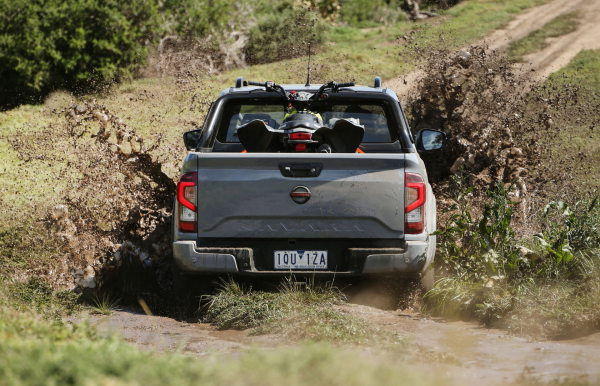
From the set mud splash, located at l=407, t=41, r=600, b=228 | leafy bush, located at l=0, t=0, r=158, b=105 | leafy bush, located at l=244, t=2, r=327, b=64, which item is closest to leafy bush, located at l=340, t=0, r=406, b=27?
leafy bush, located at l=244, t=2, r=327, b=64

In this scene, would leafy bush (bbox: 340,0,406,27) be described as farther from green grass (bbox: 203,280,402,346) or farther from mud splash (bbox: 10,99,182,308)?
green grass (bbox: 203,280,402,346)

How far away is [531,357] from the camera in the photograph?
3654mm

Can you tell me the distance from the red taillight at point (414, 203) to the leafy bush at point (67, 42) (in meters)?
14.7

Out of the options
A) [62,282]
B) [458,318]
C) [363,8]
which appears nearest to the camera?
[458,318]

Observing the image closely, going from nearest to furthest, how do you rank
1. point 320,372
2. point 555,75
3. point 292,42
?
point 320,372 < point 555,75 < point 292,42

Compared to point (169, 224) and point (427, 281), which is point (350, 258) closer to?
point (427, 281)

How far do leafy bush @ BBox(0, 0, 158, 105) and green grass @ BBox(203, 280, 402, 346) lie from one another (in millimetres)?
14217

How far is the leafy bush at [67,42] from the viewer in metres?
16.7

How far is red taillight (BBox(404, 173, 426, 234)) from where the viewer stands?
4.33 metres

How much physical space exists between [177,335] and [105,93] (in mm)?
14660

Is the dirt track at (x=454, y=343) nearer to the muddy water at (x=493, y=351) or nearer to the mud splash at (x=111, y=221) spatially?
the muddy water at (x=493, y=351)

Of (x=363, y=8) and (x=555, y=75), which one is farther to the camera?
(x=363, y=8)

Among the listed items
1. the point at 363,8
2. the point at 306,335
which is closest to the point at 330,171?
the point at 306,335

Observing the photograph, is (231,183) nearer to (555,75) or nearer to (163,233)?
(163,233)
